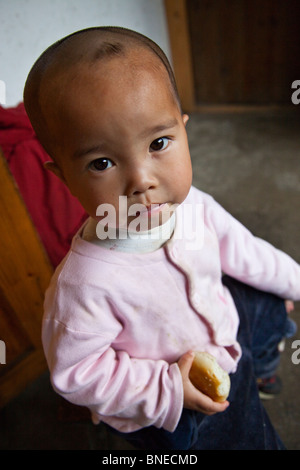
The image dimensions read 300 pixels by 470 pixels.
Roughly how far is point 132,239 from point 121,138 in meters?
0.18

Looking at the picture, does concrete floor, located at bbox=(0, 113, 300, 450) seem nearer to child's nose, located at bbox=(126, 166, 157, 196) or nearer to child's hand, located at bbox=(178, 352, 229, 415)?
child's hand, located at bbox=(178, 352, 229, 415)

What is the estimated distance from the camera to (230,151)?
6.58 ft

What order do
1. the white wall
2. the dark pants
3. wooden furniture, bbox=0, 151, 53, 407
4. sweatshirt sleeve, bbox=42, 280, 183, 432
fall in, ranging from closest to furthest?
sweatshirt sleeve, bbox=42, 280, 183, 432, the dark pants, wooden furniture, bbox=0, 151, 53, 407, the white wall

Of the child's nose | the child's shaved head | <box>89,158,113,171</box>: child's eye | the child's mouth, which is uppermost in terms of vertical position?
the child's shaved head

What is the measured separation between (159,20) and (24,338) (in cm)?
189

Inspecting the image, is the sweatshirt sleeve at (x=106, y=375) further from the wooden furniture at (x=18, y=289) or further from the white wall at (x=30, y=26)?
the white wall at (x=30, y=26)

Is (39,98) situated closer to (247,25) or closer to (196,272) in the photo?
(196,272)

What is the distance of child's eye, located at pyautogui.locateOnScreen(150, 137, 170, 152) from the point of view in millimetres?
475

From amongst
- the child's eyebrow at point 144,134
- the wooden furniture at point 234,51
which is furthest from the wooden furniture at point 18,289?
the wooden furniture at point 234,51

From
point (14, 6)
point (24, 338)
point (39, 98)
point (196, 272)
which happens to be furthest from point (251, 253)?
point (14, 6)

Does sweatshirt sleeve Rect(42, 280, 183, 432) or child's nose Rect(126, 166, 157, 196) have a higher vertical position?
child's nose Rect(126, 166, 157, 196)

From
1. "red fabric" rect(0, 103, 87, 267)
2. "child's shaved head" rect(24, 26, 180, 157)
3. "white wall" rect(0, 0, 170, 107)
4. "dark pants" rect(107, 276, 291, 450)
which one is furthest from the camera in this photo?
"white wall" rect(0, 0, 170, 107)

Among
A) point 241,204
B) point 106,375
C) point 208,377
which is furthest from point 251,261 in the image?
point 241,204

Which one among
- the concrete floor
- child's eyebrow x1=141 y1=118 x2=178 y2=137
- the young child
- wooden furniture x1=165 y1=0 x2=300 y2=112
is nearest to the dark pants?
the young child
